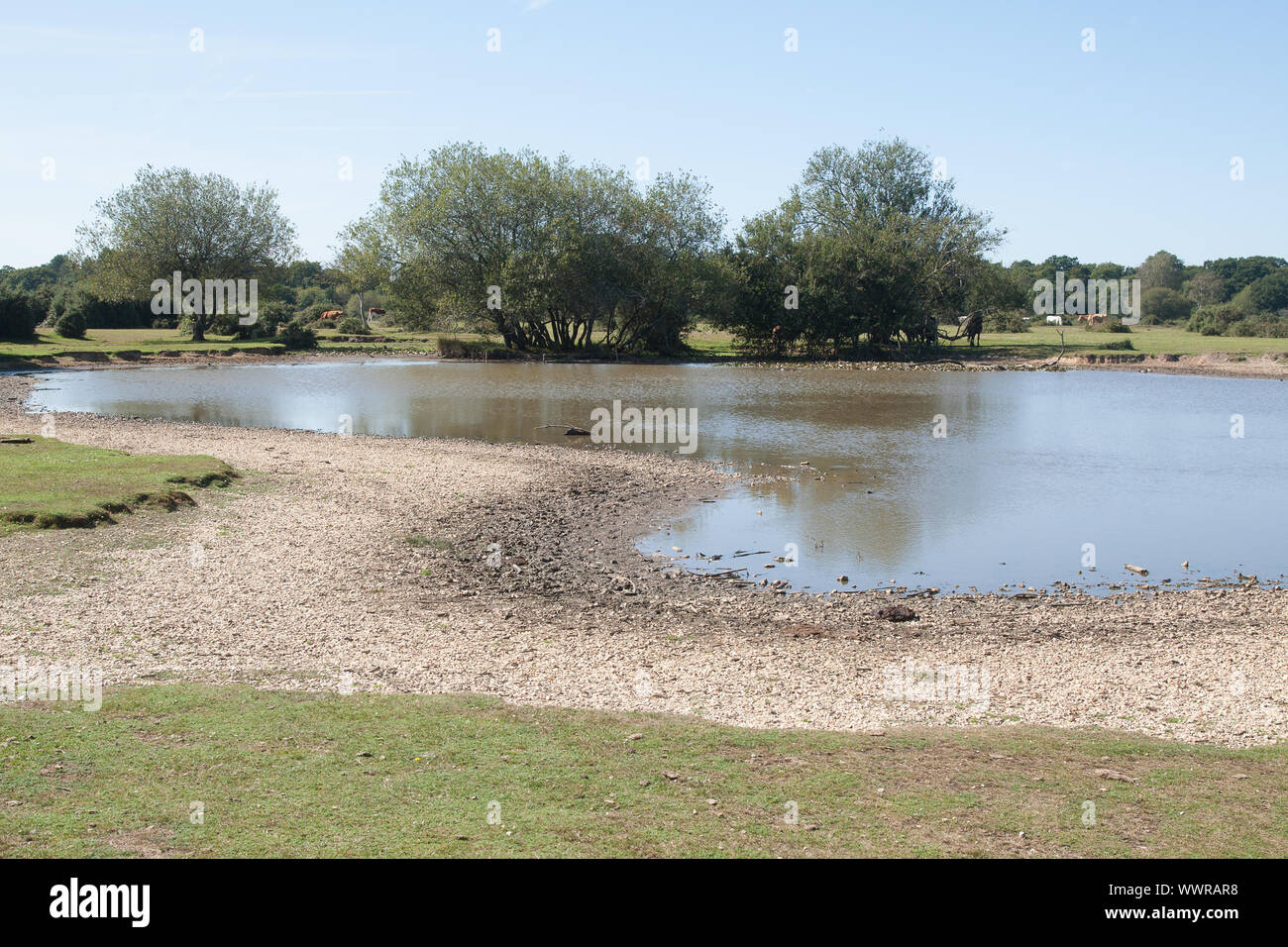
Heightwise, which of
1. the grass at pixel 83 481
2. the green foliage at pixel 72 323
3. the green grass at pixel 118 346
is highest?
the green foliage at pixel 72 323

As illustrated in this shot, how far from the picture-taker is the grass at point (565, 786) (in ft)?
20.0

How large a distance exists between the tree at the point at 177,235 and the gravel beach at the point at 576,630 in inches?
2631

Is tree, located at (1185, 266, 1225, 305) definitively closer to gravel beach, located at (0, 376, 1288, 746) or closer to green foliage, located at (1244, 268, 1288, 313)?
green foliage, located at (1244, 268, 1288, 313)

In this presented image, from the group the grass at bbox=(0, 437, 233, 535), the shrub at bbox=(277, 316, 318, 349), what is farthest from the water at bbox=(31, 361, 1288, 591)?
the shrub at bbox=(277, 316, 318, 349)

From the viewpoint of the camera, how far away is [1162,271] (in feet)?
488

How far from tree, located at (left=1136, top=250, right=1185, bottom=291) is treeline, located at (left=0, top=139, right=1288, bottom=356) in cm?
7479

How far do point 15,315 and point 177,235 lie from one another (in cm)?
1409

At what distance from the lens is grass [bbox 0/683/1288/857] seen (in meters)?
6.09

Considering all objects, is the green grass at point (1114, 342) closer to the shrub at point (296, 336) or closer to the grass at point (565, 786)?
the shrub at point (296, 336)

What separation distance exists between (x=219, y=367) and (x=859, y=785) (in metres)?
62.0

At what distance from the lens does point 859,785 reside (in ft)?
23.8

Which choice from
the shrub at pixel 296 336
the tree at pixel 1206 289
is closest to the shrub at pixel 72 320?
the shrub at pixel 296 336

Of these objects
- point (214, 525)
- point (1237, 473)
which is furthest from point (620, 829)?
point (1237, 473)
